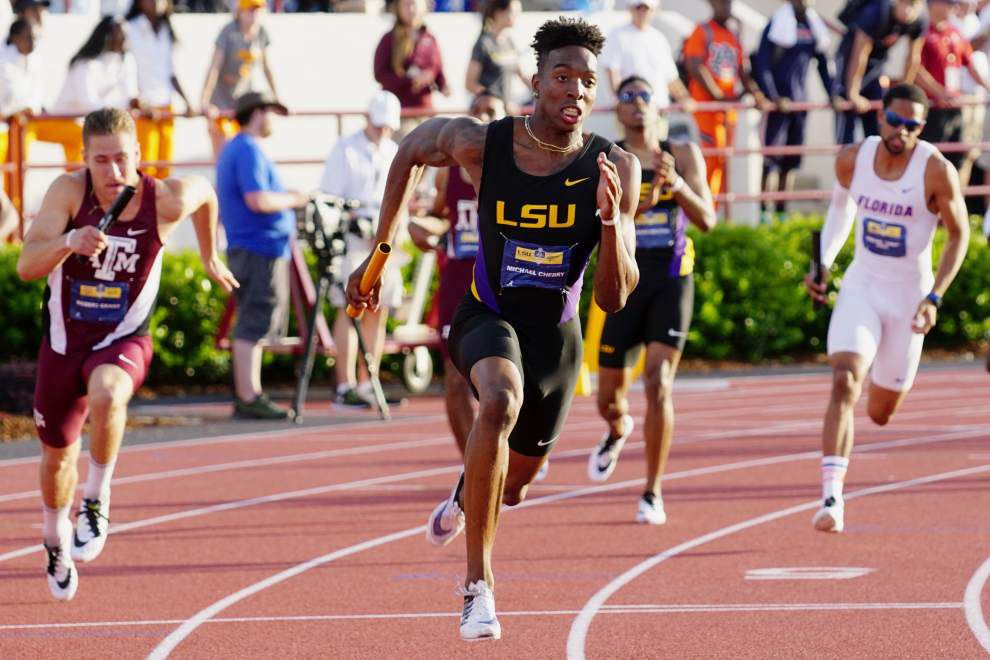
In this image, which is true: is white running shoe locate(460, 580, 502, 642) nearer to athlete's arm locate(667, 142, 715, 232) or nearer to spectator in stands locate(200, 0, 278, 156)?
athlete's arm locate(667, 142, 715, 232)

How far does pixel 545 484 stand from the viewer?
10.8 m

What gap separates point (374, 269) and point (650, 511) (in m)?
3.48

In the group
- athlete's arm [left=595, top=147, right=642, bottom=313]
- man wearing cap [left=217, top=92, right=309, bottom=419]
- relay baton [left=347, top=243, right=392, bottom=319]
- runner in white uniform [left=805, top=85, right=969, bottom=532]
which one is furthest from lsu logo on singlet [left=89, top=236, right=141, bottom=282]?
man wearing cap [left=217, top=92, right=309, bottom=419]

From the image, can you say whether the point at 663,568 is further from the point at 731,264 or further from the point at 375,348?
the point at 731,264

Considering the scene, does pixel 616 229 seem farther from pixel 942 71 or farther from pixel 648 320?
pixel 942 71

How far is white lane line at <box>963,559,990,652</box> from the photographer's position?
21.9ft

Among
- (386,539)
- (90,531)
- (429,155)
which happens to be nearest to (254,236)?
(386,539)

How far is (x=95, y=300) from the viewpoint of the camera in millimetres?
7555

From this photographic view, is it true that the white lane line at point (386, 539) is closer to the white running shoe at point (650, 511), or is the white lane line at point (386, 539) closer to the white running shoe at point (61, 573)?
the white running shoe at point (61, 573)

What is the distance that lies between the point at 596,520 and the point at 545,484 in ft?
4.05

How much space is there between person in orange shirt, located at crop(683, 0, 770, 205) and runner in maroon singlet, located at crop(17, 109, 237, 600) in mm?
9926

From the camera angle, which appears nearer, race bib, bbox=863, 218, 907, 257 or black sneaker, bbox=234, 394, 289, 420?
race bib, bbox=863, 218, 907, 257

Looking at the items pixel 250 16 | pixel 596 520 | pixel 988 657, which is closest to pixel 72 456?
pixel 596 520

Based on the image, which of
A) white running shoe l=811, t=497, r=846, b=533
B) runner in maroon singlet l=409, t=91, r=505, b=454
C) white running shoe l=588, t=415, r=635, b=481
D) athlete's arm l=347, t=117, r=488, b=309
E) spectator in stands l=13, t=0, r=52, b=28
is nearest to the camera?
athlete's arm l=347, t=117, r=488, b=309
